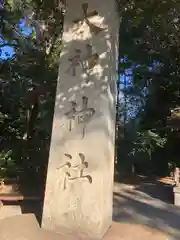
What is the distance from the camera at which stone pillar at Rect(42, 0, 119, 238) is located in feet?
15.2

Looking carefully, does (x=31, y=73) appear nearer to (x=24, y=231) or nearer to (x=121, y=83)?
(x=121, y=83)

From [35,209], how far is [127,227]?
81.1 inches

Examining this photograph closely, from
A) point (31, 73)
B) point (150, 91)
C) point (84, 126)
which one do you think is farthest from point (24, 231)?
point (150, 91)

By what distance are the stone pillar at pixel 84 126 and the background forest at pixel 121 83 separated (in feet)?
7.98

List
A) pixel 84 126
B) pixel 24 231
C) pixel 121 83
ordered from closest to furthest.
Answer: pixel 24 231, pixel 84 126, pixel 121 83

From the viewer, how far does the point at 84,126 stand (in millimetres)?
4805

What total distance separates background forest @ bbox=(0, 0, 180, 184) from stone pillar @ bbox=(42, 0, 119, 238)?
243cm

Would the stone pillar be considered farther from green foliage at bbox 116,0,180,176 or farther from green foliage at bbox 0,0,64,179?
green foliage at bbox 116,0,180,176

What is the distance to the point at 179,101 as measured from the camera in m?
14.2

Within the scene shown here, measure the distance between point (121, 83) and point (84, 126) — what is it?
30.9 feet

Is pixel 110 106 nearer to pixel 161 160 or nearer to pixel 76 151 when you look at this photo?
pixel 76 151

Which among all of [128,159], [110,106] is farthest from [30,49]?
[128,159]

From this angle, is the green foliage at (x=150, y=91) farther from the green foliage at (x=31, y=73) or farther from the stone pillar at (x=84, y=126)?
the stone pillar at (x=84, y=126)

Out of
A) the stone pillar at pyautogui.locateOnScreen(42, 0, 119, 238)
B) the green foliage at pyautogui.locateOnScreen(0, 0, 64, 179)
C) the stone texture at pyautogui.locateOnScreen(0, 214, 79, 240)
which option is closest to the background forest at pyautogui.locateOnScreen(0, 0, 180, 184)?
the green foliage at pyautogui.locateOnScreen(0, 0, 64, 179)
